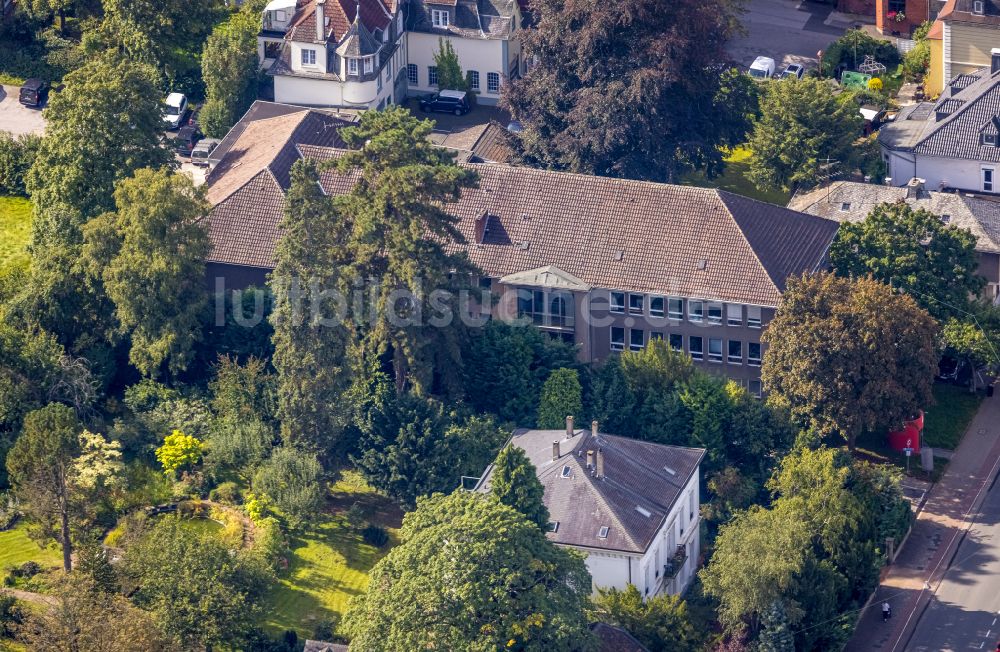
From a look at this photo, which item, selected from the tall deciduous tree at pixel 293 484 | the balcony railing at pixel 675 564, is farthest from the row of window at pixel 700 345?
the tall deciduous tree at pixel 293 484

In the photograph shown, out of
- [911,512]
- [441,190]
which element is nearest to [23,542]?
[441,190]

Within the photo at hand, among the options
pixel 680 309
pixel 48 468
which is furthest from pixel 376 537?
pixel 680 309

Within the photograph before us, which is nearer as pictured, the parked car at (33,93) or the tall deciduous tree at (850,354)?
the tall deciduous tree at (850,354)

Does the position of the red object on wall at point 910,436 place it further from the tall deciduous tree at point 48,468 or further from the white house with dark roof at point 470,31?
the tall deciduous tree at point 48,468

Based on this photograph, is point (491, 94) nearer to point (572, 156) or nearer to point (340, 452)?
point (572, 156)

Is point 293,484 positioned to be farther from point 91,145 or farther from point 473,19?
point 473,19

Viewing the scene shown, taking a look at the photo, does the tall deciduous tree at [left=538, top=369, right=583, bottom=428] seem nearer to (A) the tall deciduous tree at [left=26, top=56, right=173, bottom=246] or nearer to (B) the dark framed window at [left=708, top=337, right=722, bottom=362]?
(B) the dark framed window at [left=708, top=337, right=722, bottom=362]

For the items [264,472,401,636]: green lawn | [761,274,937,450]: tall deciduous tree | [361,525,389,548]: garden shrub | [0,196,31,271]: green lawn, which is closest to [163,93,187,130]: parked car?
[0,196,31,271]: green lawn
